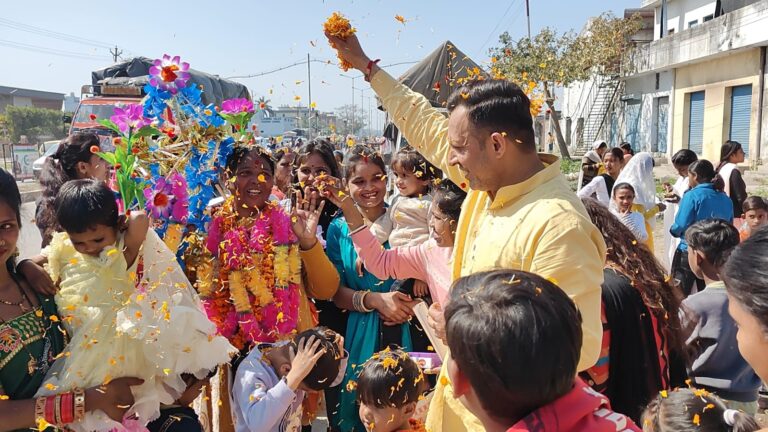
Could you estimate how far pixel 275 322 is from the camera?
119 inches

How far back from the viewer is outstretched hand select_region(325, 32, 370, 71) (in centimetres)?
284

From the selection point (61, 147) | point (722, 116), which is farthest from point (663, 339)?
point (722, 116)

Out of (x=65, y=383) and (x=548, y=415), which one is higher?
(x=548, y=415)

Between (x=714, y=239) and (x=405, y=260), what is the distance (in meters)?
2.05

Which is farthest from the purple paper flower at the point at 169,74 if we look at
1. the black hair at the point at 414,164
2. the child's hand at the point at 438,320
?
the child's hand at the point at 438,320

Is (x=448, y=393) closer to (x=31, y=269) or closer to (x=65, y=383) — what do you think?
(x=65, y=383)

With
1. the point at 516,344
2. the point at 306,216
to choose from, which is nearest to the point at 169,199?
the point at 306,216

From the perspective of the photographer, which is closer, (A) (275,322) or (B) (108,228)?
(B) (108,228)

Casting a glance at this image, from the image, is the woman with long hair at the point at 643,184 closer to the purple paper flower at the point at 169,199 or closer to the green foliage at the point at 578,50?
the purple paper flower at the point at 169,199

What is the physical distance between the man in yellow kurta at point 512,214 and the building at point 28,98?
49.0 meters

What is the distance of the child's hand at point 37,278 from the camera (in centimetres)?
218

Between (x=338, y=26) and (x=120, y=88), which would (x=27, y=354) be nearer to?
(x=338, y=26)

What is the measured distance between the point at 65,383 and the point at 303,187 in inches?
73.9

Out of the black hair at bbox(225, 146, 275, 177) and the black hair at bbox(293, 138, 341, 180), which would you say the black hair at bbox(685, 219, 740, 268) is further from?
the black hair at bbox(225, 146, 275, 177)
